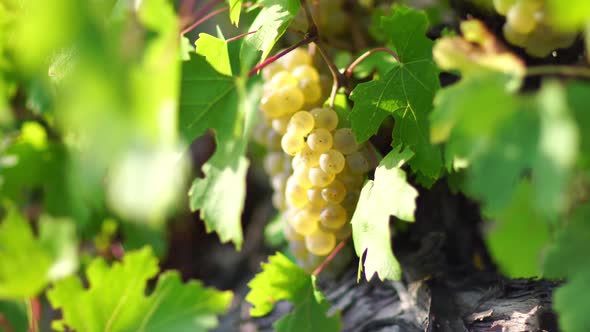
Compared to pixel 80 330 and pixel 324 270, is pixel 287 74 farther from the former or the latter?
pixel 80 330

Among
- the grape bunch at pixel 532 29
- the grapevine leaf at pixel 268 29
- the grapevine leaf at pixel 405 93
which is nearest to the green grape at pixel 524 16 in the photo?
the grape bunch at pixel 532 29

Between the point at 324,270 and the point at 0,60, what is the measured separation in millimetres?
568

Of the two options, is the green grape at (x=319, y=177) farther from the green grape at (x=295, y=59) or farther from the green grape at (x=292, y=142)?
the green grape at (x=295, y=59)

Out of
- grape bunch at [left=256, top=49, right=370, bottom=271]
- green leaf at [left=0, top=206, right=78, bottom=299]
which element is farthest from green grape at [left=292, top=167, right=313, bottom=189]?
green leaf at [left=0, top=206, right=78, bottom=299]

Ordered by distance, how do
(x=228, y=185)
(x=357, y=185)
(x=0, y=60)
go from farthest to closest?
(x=0, y=60), (x=357, y=185), (x=228, y=185)

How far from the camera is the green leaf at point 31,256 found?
0.62 meters

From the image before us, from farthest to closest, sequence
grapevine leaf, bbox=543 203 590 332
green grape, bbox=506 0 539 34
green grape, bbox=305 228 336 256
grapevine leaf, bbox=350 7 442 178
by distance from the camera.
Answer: green grape, bbox=305 228 336 256 < grapevine leaf, bbox=350 7 442 178 < green grape, bbox=506 0 539 34 < grapevine leaf, bbox=543 203 590 332

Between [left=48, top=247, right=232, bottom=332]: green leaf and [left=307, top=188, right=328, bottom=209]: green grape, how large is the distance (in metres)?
0.20

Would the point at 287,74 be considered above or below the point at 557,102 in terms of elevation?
below

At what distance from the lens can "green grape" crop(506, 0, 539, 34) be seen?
54 cm

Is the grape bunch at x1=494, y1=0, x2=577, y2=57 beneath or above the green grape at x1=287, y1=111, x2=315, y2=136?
above

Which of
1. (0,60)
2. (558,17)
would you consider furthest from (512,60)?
(0,60)

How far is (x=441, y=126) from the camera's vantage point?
1.50 feet

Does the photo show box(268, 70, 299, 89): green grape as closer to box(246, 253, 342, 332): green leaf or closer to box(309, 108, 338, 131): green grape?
box(309, 108, 338, 131): green grape
